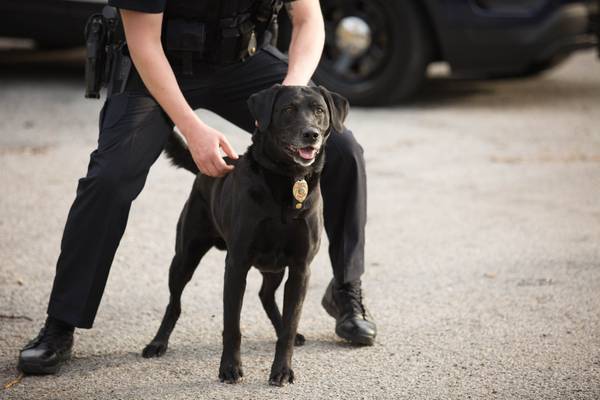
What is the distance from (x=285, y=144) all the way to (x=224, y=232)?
435 millimetres

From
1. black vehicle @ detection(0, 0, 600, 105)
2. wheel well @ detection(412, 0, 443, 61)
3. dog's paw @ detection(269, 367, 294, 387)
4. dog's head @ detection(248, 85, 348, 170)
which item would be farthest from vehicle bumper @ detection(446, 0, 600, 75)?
dog's paw @ detection(269, 367, 294, 387)

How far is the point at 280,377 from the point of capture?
3.41 meters

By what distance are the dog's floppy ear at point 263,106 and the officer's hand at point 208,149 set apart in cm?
17

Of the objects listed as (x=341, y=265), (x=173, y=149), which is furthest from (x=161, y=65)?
(x=341, y=265)

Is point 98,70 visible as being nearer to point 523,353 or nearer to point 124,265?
point 124,265

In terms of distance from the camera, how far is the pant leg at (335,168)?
3738 mm

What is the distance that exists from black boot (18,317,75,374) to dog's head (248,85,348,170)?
106 cm

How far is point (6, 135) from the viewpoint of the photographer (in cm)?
705

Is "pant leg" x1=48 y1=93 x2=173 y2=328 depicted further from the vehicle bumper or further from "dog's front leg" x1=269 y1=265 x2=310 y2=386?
the vehicle bumper

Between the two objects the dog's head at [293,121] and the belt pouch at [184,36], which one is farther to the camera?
the belt pouch at [184,36]

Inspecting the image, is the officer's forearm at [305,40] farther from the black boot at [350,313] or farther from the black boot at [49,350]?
the black boot at [49,350]

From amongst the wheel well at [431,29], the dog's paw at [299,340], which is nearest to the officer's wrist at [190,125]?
the dog's paw at [299,340]

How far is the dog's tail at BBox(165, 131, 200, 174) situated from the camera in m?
3.75

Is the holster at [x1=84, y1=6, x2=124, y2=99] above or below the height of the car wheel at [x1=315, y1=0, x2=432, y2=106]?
above
